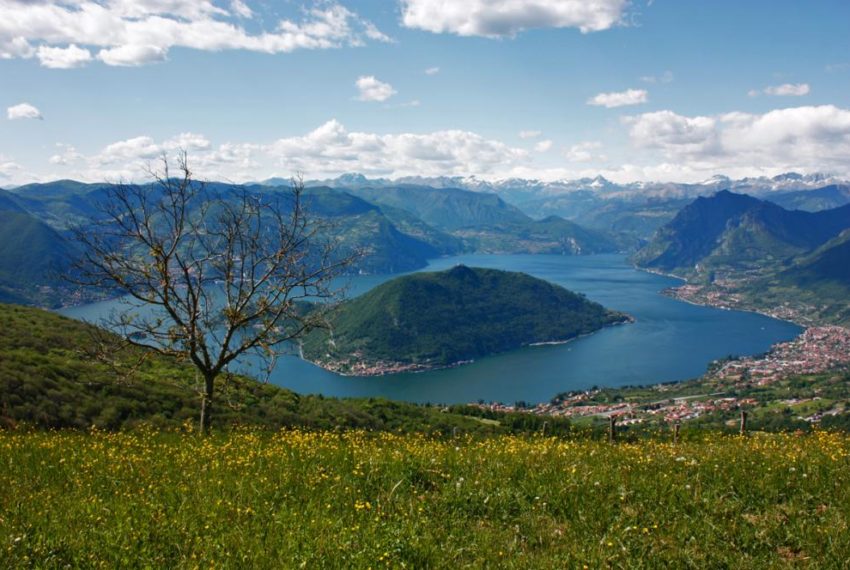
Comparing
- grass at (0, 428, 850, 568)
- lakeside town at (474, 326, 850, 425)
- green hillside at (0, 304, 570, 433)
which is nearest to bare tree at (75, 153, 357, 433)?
green hillside at (0, 304, 570, 433)

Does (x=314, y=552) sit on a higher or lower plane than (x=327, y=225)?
lower

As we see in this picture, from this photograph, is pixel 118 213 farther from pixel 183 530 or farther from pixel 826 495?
pixel 826 495

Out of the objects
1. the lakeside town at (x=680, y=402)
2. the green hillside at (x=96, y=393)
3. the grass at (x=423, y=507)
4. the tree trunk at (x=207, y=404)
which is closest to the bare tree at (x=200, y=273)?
the tree trunk at (x=207, y=404)

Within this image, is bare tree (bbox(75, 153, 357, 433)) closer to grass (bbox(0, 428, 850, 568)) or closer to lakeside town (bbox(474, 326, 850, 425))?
grass (bbox(0, 428, 850, 568))

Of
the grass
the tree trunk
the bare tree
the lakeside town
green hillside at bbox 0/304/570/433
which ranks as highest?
the bare tree

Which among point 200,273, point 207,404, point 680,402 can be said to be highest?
point 200,273

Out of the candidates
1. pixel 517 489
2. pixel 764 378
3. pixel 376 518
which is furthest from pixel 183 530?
pixel 764 378

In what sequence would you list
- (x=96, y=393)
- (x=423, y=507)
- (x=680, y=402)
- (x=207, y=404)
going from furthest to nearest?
(x=680, y=402) → (x=96, y=393) → (x=207, y=404) → (x=423, y=507)

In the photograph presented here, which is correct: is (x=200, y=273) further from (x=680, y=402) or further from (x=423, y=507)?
(x=680, y=402)

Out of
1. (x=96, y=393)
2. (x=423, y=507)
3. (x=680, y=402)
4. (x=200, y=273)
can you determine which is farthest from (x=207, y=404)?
(x=680, y=402)
